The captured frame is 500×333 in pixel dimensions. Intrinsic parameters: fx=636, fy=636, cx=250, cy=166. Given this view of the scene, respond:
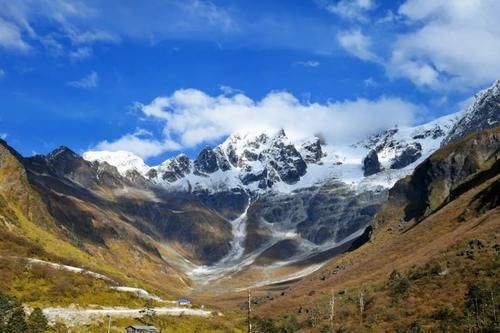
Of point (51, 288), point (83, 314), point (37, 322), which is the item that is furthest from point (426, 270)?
point (37, 322)

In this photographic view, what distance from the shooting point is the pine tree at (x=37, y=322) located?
281 feet

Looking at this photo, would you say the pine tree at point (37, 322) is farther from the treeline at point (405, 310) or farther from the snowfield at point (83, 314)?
the treeline at point (405, 310)

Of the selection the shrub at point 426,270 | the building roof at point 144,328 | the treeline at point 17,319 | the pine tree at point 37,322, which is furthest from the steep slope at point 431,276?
the treeline at point 17,319

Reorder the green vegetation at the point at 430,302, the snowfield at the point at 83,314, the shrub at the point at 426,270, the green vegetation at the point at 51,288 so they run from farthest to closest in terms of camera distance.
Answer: the shrub at the point at 426,270 → the green vegetation at the point at 51,288 → the snowfield at the point at 83,314 → the green vegetation at the point at 430,302

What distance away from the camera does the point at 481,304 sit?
95.6 meters

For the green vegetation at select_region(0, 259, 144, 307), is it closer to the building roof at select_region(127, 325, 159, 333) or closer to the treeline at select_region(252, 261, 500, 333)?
the building roof at select_region(127, 325, 159, 333)

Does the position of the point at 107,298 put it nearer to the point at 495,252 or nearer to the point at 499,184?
the point at 495,252

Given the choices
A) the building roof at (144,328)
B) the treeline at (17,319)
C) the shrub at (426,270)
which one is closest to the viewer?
the treeline at (17,319)

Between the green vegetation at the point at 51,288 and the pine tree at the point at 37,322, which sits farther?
the green vegetation at the point at 51,288

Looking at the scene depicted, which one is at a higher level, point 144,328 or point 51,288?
point 51,288

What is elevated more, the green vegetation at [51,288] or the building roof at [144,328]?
the green vegetation at [51,288]

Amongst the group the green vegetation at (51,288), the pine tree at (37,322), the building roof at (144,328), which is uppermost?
the green vegetation at (51,288)

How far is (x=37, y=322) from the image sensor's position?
86.5 m

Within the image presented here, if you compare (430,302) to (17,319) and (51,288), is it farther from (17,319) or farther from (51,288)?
(17,319)
